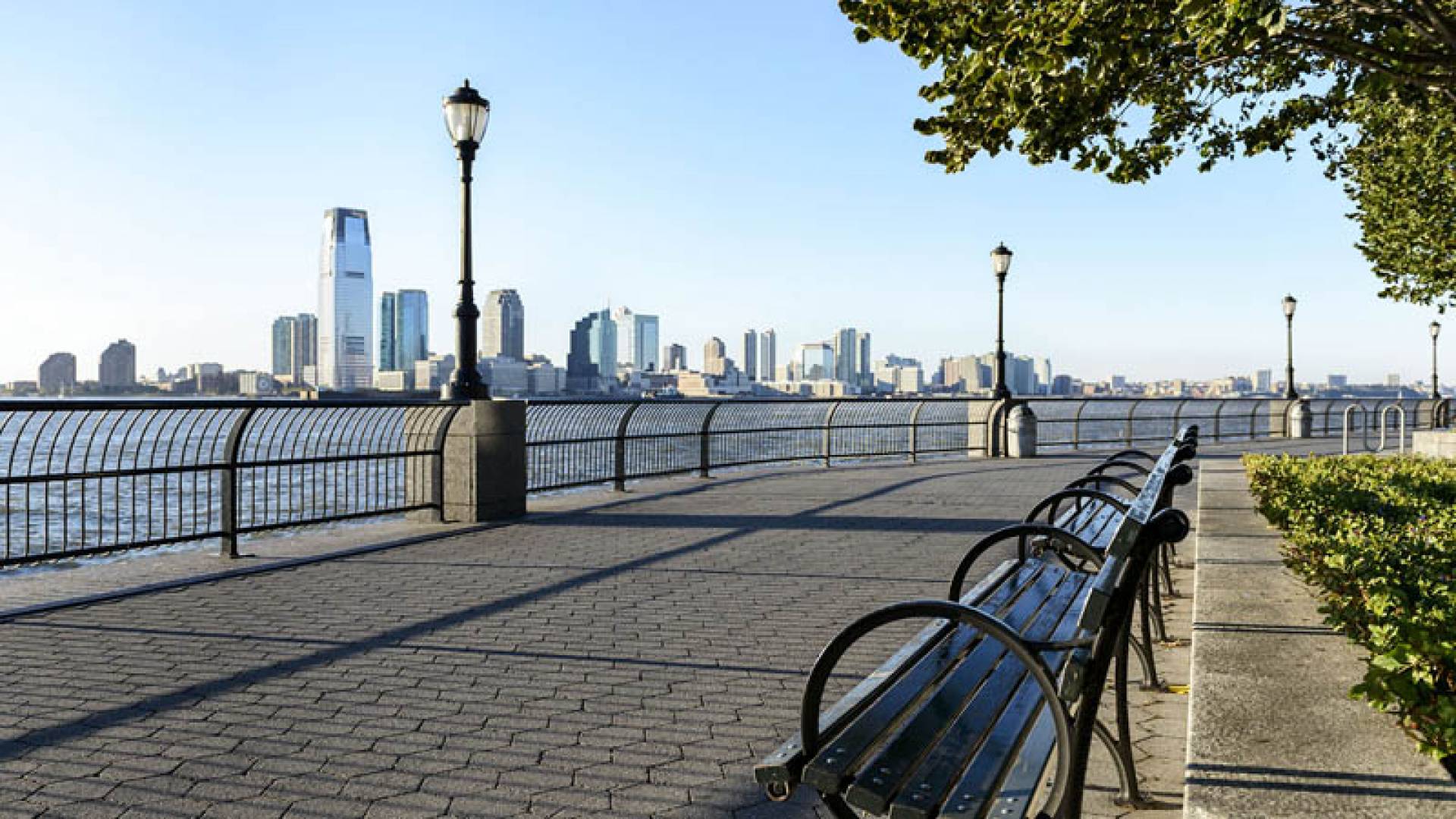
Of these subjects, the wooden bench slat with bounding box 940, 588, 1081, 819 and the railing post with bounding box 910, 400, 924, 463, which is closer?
the wooden bench slat with bounding box 940, 588, 1081, 819

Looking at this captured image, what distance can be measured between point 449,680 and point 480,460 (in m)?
5.83

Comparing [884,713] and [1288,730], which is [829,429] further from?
[884,713]

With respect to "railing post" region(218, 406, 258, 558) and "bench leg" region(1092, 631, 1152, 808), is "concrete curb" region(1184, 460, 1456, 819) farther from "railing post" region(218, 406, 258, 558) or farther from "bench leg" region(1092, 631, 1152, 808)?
"railing post" region(218, 406, 258, 558)

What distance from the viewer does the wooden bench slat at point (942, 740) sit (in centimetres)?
227

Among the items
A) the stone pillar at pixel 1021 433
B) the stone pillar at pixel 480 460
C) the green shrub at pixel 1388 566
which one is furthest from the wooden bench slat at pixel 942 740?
the stone pillar at pixel 1021 433

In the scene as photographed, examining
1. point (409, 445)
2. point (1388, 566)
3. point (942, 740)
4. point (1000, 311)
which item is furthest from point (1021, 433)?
point (942, 740)

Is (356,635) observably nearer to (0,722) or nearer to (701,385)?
(0,722)

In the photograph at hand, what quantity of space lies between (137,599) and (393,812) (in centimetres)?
444

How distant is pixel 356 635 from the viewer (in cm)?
581

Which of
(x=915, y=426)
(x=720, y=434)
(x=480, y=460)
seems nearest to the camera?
(x=480, y=460)

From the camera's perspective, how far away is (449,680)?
4934 millimetres

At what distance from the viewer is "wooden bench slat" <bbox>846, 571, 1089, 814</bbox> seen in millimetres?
2271

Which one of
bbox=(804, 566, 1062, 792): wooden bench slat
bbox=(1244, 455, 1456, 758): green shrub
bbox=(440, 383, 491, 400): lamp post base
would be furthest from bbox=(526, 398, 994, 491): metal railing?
bbox=(804, 566, 1062, 792): wooden bench slat

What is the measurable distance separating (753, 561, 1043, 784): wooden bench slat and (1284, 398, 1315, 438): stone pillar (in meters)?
33.8
